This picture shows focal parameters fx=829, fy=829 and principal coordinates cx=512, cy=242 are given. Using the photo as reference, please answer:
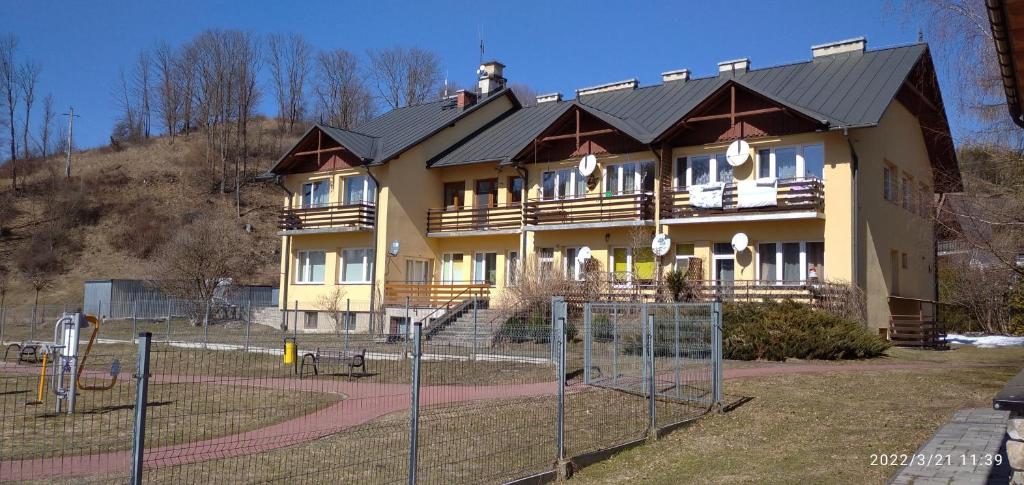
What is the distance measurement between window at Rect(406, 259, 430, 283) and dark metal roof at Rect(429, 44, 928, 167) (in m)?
4.39

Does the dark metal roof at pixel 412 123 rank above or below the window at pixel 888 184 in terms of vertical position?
above

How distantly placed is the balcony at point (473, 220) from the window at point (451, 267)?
1368 millimetres

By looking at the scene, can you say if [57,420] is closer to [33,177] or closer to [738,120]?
[738,120]

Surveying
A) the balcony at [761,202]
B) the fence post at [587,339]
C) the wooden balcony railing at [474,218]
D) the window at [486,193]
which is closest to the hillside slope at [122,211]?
the wooden balcony railing at [474,218]

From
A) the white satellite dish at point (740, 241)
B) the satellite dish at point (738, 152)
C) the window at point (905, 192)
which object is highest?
the satellite dish at point (738, 152)

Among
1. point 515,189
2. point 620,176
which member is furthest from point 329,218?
point 620,176

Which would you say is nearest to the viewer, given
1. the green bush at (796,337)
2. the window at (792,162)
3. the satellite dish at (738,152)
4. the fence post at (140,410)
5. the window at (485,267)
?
the fence post at (140,410)

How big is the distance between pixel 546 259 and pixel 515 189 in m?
4.57

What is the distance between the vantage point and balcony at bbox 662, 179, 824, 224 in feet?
83.4

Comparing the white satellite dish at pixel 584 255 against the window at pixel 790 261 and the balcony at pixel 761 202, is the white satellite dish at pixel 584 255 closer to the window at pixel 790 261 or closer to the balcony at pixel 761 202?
the balcony at pixel 761 202

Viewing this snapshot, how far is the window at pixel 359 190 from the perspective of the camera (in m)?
35.5

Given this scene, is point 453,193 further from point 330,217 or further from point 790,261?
point 790,261

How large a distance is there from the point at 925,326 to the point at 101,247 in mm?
55325

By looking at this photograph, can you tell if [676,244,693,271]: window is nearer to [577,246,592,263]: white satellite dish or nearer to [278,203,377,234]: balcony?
[577,246,592,263]: white satellite dish
